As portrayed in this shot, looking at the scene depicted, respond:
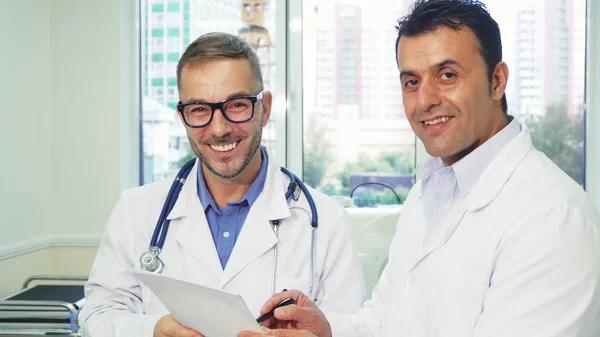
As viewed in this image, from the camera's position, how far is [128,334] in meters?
1.24

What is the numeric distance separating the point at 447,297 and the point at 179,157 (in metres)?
1.97

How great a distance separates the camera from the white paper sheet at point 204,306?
927 mm

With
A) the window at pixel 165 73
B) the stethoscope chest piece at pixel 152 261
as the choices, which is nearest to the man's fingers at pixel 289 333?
the stethoscope chest piece at pixel 152 261

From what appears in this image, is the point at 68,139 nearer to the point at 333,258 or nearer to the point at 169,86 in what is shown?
the point at 169,86

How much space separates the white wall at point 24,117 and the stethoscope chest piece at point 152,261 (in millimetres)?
1110

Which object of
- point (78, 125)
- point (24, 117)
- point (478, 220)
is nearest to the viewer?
point (478, 220)

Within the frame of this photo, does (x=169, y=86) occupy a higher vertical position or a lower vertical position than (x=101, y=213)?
higher

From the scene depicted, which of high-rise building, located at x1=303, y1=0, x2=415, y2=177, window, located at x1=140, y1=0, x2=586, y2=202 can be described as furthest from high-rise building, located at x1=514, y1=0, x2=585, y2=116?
high-rise building, located at x1=303, y1=0, x2=415, y2=177

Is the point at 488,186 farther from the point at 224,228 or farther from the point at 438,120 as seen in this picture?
the point at 224,228

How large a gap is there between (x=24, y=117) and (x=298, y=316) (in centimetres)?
165

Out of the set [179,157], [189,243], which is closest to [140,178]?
[179,157]

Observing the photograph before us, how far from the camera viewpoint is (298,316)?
1.15 m

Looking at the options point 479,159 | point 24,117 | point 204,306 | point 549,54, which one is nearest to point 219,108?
point 204,306

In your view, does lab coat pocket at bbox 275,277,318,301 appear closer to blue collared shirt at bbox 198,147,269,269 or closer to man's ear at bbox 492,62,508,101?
blue collared shirt at bbox 198,147,269,269
